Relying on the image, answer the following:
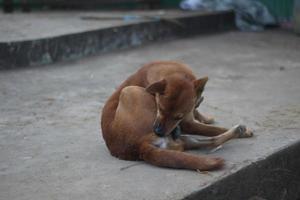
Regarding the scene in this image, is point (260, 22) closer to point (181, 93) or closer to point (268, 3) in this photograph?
point (268, 3)

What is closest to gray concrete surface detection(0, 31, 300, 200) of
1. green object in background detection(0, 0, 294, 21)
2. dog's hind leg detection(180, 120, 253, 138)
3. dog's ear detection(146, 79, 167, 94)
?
dog's hind leg detection(180, 120, 253, 138)

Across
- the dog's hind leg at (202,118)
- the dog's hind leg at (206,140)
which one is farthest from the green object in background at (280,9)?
the dog's hind leg at (206,140)

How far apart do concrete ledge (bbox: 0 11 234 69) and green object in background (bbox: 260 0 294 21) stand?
28.8 inches

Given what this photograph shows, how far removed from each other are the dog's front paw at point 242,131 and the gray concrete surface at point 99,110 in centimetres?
7

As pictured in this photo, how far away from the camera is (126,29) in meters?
8.60

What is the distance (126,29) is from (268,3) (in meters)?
3.02

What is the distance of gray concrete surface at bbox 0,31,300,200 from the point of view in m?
3.80

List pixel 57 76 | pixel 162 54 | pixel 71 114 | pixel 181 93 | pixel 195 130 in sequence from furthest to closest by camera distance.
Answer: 1. pixel 162 54
2. pixel 57 76
3. pixel 71 114
4. pixel 195 130
5. pixel 181 93

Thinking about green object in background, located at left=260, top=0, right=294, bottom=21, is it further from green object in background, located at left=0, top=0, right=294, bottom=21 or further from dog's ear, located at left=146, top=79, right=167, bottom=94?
dog's ear, located at left=146, top=79, right=167, bottom=94

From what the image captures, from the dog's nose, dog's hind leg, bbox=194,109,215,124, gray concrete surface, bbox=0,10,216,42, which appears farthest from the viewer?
gray concrete surface, bbox=0,10,216,42

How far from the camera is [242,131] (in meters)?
4.50

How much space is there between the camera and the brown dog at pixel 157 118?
395cm

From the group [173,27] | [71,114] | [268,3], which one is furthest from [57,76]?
[268,3]

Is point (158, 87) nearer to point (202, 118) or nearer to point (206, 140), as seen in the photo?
point (206, 140)
